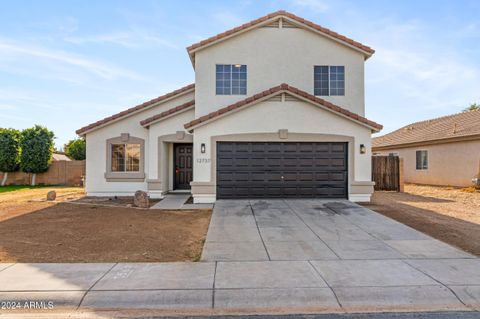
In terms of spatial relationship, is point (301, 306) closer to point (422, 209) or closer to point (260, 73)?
point (422, 209)

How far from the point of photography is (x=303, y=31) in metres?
15.7

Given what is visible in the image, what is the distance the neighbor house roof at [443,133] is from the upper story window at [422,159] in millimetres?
811

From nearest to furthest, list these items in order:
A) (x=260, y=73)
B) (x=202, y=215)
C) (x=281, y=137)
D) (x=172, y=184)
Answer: (x=202, y=215)
(x=281, y=137)
(x=260, y=73)
(x=172, y=184)

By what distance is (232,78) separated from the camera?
1550 cm

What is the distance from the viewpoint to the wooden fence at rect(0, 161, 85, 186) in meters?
24.4

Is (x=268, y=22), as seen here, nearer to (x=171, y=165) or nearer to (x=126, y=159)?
(x=171, y=165)

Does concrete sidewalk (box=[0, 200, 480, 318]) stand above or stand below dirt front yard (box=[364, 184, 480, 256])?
below

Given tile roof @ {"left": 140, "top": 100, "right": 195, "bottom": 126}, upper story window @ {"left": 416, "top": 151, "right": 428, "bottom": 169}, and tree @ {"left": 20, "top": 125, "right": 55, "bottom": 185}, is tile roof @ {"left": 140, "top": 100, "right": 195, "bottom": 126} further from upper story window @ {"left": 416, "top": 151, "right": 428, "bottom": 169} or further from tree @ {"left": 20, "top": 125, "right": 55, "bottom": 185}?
upper story window @ {"left": 416, "top": 151, "right": 428, "bottom": 169}

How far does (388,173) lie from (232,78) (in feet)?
34.1

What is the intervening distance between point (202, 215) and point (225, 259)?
4509mm

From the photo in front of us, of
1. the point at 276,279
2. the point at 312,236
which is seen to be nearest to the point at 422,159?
the point at 312,236

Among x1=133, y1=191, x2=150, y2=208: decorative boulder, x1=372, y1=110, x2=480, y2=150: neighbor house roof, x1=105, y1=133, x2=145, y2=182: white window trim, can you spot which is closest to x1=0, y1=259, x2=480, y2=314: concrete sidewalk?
x1=133, y1=191, x2=150, y2=208: decorative boulder

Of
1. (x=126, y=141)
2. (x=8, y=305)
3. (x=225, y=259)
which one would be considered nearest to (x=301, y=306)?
(x=225, y=259)

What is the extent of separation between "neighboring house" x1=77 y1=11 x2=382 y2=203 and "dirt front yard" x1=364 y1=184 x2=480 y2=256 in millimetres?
1777
